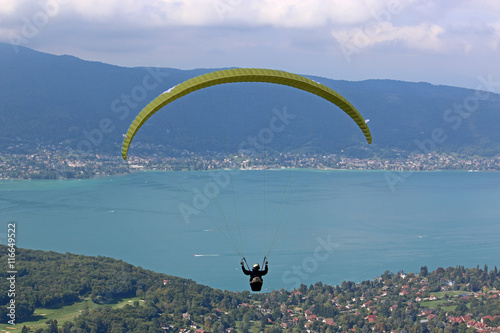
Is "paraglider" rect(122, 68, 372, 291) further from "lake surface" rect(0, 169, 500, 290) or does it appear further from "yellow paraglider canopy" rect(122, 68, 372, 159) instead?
"lake surface" rect(0, 169, 500, 290)

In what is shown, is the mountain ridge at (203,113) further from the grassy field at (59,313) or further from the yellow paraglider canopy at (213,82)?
the yellow paraglider canopy at (213,82)

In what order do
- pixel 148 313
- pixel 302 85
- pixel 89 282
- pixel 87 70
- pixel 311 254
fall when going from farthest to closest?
pixel 87 70 → pixel 311 254 → pixel 89 282 → pixel 148 313 → pixel 302 85

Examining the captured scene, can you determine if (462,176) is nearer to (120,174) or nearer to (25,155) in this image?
(120,174)

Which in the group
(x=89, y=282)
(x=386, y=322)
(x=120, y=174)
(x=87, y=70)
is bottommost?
(x=386, y=322)

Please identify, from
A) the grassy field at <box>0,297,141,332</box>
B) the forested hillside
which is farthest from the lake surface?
the grassy field at <box>0,297,141,332</box>

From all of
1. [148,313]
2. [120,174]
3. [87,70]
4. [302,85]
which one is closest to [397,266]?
[148,313]

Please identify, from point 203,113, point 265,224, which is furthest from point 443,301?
point 203,113

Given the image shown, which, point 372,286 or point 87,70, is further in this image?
point 87,70

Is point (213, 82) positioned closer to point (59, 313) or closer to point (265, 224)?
point (59, 313)
